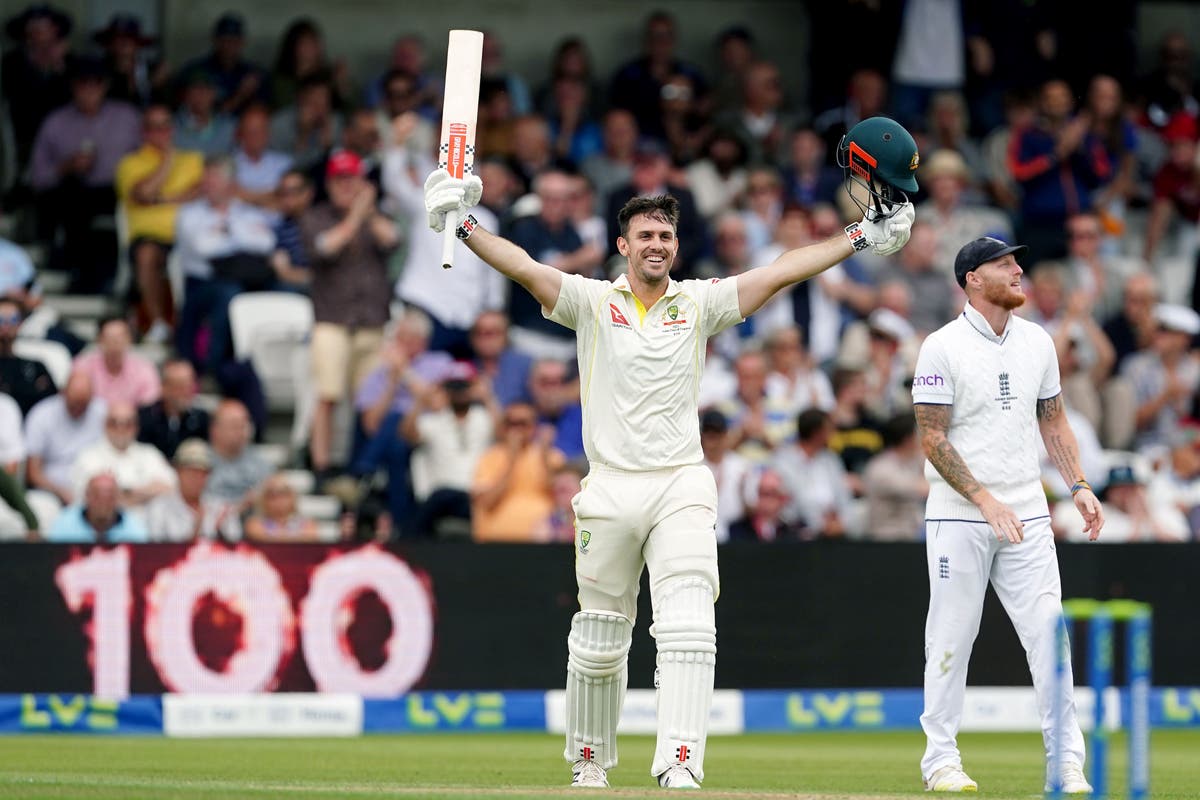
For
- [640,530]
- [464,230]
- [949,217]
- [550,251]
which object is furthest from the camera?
[949,217]

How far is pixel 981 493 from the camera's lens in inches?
308

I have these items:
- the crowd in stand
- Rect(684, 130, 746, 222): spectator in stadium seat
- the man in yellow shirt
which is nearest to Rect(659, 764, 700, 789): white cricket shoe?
the crowd in stand

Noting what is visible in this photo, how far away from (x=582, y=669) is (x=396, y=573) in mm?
4676

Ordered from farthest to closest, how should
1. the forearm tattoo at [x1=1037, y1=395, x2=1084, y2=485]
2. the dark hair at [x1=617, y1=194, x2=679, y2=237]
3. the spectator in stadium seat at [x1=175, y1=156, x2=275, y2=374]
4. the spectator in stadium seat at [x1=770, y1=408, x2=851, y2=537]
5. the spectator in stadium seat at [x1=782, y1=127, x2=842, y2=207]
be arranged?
1. the spectator in stadium seat at [x1=782, y1=127, x2=842, y2=207]
2. the spectator in stadium seat at [x1=175, y1=156, x2=275, y2=374]
3. the spectator in stadium seat at [x1=770, y1=408, x2=851, y2=537]
4. the forearm tattoo at [x1=1037, y1=395, x2=1084, y2=485]
5. the dark hair at [x1=617, y1=194, x2=679, y2=237]

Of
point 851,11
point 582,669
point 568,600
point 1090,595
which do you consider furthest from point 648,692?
point 851,11

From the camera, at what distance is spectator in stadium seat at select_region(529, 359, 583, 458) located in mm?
13820

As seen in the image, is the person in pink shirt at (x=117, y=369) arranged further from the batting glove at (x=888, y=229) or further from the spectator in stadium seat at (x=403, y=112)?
the batting glove at (x=888, y=229)

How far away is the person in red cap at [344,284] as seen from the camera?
14.3m

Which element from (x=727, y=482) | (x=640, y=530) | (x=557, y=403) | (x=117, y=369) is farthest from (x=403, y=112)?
(x=640, y=530)

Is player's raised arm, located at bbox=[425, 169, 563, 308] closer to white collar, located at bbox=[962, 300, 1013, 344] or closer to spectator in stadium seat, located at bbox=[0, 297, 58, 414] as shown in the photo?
white collar, located at bbox=[962, 300, 1013, 344]

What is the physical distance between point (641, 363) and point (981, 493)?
1370 millimetres

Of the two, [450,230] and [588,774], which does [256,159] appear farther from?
[588,774]

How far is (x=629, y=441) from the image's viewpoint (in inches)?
297

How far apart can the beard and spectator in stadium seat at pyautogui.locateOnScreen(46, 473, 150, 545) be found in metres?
6.00
